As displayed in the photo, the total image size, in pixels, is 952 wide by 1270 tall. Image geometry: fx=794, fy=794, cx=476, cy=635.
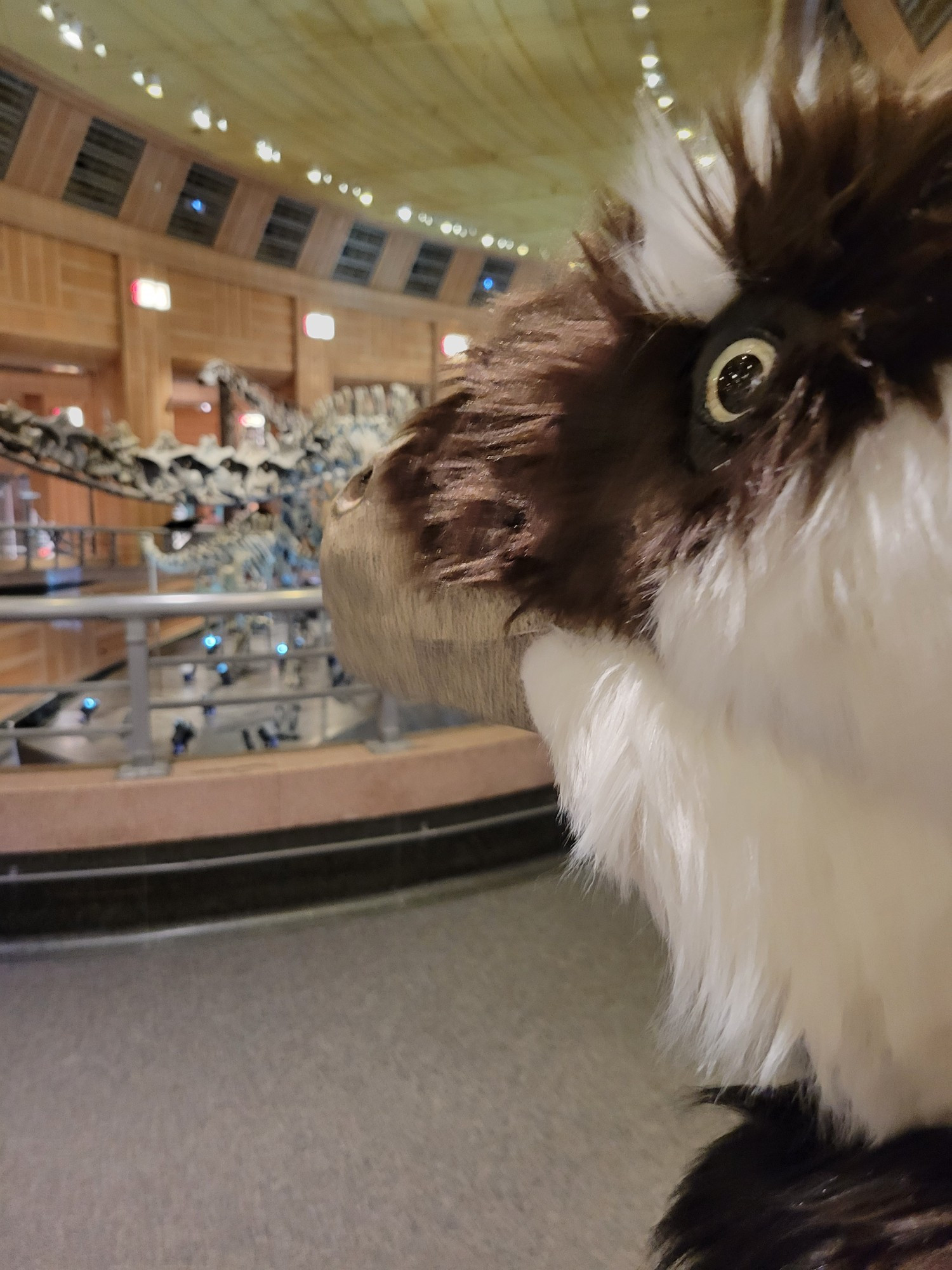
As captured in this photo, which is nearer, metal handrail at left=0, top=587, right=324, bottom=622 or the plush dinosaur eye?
the plush dinosaur eye

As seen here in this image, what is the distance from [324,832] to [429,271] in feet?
22.6

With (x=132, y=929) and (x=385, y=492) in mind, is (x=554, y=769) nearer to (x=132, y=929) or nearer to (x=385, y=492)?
(x=385, y=492)

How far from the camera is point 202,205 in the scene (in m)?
6.29

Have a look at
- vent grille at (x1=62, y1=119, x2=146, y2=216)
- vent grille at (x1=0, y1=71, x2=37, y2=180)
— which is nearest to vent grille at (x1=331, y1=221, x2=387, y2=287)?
vent grille at (x1=62, y1=119, x2=146, y2=216)

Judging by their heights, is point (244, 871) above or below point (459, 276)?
below

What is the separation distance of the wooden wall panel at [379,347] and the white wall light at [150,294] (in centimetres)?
174

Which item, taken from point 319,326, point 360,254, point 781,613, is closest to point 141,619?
point 781,613

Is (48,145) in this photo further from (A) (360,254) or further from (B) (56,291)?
(A) (360,254)

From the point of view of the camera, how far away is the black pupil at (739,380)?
276 millimetres

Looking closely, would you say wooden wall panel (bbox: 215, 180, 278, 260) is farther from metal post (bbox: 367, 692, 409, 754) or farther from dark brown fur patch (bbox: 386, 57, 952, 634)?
dark brown fur patch (bbox: 386, 57, 952, 634)

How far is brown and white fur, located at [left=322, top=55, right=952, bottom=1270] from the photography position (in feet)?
0.80

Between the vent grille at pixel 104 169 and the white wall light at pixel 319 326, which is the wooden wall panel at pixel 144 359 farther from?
the white wall light at pixel 319 326

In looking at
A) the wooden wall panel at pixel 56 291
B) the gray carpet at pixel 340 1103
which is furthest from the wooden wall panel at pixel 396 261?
the gray carpet at pixel 340 1103

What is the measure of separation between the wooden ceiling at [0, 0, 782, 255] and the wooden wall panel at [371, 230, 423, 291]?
1858 millimetres
